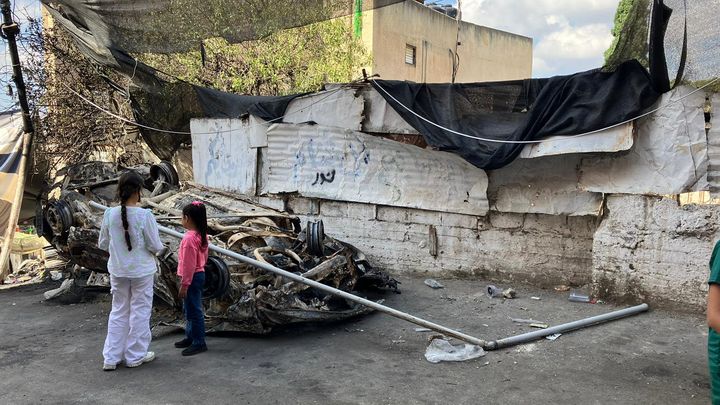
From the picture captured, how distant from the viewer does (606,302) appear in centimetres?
604

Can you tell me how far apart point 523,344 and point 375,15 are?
40.4ft

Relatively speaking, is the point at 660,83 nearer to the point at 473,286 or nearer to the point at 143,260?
the point at 473,286

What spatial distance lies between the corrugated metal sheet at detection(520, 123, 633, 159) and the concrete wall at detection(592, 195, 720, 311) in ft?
2.32

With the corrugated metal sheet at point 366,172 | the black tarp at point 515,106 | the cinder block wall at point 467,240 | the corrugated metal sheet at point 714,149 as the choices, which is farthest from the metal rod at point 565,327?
the corrugated metal sheet at point 366,172

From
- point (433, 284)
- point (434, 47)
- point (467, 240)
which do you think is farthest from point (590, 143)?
point (434, 47)

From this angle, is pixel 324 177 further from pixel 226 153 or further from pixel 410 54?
pixel 410 54

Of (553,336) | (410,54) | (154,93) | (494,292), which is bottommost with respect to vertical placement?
(553,336)

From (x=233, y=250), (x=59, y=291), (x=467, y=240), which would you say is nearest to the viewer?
(x=233, y=250)

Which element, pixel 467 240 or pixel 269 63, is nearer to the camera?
pixel 467 240

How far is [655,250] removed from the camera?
5.64 metres

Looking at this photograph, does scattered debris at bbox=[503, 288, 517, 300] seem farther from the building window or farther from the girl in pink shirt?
the building window

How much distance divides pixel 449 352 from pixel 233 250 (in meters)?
2.50

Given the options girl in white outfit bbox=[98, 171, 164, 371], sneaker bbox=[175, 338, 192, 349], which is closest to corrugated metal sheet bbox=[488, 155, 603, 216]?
sneaker bbox=[175, 338, 192, 349]


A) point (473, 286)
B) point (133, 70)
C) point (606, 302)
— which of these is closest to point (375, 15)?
point (133, 70)
